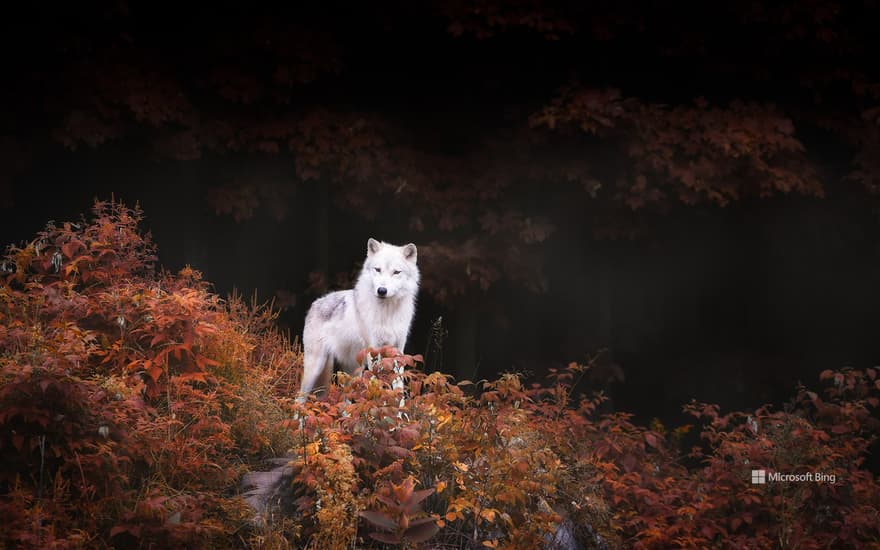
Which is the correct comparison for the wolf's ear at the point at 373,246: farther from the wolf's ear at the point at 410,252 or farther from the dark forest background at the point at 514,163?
the dark forest background at the point at 514,163

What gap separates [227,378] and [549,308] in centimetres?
666

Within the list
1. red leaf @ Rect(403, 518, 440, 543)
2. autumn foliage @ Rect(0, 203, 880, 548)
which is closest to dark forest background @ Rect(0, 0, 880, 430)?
autumn foliage @ Rect(0, 203, 880, 548)

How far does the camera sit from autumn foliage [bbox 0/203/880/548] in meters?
4.97

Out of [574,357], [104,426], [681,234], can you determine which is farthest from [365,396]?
[681,234]

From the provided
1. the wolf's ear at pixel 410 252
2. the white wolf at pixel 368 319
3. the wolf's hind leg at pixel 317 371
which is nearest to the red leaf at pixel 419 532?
the white wolf at pixel 368 319

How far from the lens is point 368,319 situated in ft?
23.8

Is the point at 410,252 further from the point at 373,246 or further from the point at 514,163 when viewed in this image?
the point at 514,163

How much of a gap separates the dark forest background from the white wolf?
285 centimetres

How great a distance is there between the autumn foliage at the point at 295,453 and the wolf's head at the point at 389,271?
2.94 ft

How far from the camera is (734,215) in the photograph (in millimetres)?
11961

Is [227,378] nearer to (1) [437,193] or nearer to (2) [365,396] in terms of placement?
(2) [365,396]

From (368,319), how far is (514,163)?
4.21 metres

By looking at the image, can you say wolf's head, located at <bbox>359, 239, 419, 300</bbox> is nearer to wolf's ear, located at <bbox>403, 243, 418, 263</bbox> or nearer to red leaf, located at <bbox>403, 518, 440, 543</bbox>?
wolf's ear, located at <bbox>403, 243, 418, 263</bbox>

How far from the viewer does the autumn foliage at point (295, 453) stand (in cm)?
497
